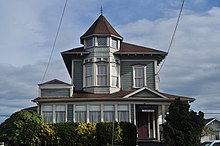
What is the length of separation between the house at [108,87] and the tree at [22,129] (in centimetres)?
306

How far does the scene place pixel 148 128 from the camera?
3512 cm

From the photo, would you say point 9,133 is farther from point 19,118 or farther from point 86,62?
point 86,62

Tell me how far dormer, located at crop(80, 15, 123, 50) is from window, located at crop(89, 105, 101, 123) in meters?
5.90

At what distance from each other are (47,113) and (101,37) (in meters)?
8.21

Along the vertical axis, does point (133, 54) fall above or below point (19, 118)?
above

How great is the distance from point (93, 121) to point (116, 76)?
5051mm

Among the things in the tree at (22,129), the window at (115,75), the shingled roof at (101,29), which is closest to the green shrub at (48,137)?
the tree at (22,129)

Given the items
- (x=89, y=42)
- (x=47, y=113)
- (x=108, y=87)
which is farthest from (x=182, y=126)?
(x=89, y=42)

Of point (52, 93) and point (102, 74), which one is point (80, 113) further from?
point (102, 74)

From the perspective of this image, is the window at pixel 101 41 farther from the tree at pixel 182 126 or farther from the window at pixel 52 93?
the tree at pixel 182 126

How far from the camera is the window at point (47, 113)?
32969 millimetres

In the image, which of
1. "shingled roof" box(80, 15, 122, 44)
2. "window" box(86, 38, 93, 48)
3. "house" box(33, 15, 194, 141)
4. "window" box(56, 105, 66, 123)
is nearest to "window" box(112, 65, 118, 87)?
"house" box(33, 15, 194, 141)

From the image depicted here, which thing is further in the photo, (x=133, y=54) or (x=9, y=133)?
(x=133, y=54)

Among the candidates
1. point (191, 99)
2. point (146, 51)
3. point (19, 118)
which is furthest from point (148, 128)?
point (19, 118)
